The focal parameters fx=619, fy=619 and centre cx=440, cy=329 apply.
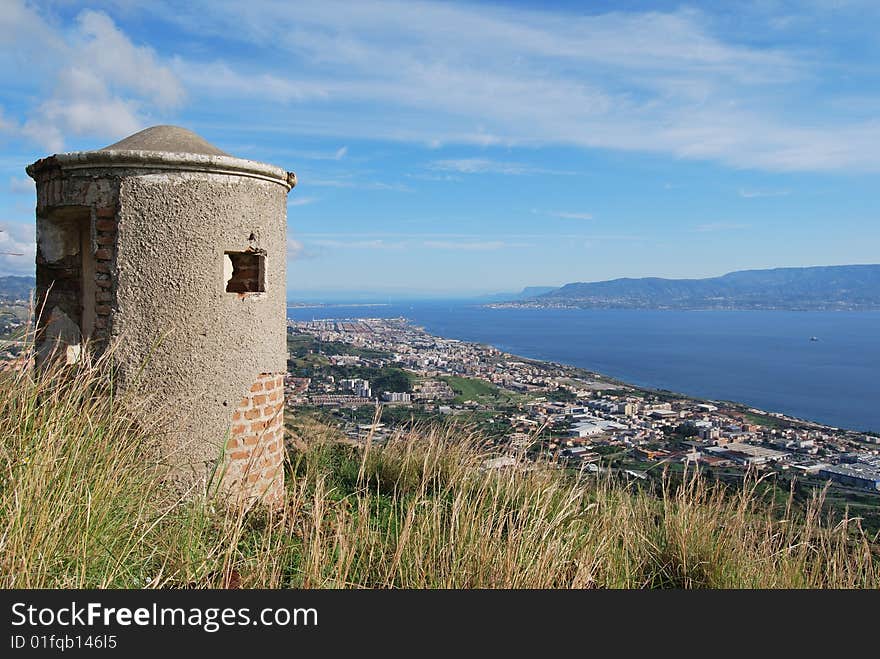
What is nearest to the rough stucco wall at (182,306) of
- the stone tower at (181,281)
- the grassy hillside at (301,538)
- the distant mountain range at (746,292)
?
the stone tower at (181,281)

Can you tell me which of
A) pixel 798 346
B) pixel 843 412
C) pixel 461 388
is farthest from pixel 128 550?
pixel 798 346

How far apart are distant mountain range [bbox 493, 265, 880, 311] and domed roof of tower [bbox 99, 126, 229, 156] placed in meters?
150

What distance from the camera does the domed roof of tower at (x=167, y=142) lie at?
459cm

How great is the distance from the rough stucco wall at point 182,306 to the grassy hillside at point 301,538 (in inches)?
10.6

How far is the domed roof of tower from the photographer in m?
4.59

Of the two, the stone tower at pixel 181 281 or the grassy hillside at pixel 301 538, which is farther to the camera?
the stone tower at pixel 181 281

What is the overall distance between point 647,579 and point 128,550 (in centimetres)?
316

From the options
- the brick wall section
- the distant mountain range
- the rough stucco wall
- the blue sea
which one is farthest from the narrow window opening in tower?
the distant mountain range

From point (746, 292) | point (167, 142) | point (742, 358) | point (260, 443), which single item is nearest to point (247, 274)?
point (167, 142)

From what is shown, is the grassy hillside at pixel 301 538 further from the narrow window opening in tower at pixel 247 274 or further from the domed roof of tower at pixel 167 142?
the domed roof of tower at pixel 167 142

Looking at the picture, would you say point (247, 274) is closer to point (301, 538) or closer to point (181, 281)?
point (181, 281)

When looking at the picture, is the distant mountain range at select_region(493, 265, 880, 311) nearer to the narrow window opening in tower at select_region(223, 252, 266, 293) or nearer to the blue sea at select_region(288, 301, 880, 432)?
the blue sea at select_region(288, 301, 880, 432)

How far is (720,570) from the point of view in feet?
13.3

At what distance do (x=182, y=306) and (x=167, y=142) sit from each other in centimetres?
128
